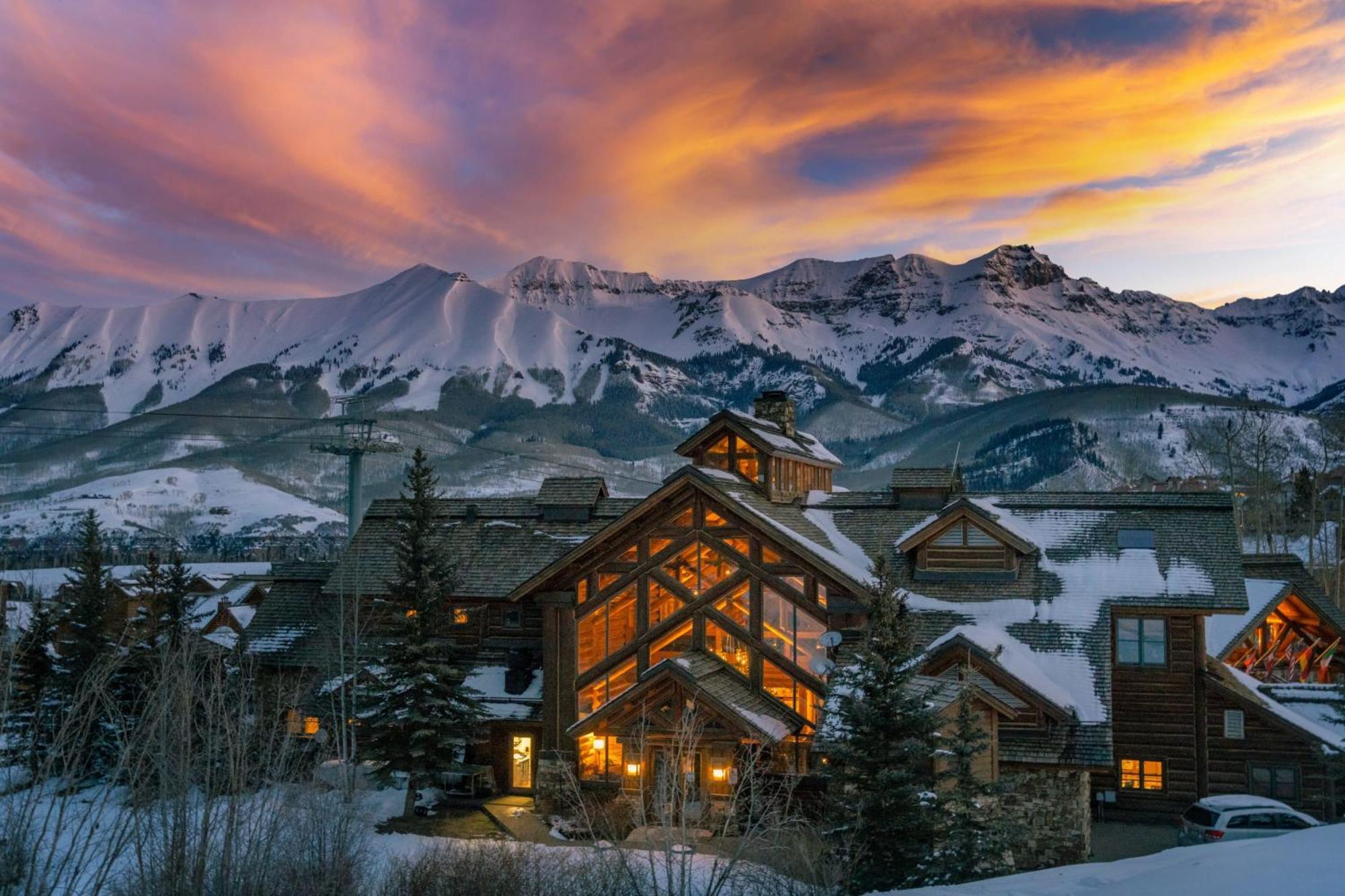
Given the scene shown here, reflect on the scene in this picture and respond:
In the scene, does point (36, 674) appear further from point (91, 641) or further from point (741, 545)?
point (741, 545)

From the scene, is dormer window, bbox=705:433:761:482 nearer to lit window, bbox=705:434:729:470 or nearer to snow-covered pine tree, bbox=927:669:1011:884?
lit window, bbox=705:434:729:470

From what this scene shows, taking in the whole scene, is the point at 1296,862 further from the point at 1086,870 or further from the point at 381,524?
the point at 381,524

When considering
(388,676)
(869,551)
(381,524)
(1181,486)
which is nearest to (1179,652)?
(869,551)

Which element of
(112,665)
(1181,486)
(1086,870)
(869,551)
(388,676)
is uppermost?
(1181,486)

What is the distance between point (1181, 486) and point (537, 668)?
96446 mm

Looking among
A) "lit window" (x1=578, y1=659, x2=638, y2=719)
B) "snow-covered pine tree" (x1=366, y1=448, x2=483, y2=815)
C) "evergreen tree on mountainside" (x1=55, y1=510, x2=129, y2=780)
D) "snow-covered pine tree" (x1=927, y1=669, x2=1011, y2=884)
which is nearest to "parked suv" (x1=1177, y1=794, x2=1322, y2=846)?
"snow-covered pine tree" (x1=927, y1=669, x2=1011, y2=884)

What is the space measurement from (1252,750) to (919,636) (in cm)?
993

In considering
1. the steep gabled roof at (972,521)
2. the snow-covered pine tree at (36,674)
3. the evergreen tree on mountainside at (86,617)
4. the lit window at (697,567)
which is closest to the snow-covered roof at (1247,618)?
the steep gabled roof at (972,521)

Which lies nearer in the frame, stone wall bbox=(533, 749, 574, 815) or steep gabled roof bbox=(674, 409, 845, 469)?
stone wall bbox=(533, 749, 574, 815)

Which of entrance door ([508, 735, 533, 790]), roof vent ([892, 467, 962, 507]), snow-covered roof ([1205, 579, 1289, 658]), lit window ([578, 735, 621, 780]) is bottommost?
entrance door ([508, 735, 533, 790])

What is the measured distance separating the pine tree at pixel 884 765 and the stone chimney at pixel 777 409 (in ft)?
59.7

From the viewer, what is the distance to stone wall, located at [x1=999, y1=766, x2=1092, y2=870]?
73.7ft

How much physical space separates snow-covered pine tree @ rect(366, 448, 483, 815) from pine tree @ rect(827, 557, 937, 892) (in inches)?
501

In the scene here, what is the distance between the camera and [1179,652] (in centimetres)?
2691
